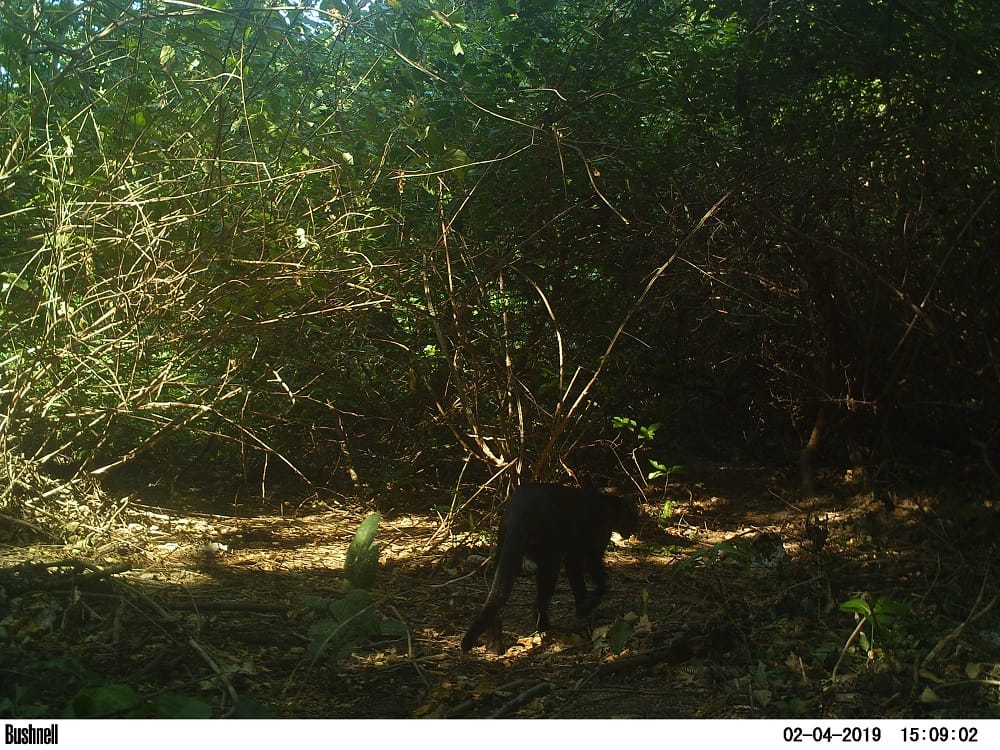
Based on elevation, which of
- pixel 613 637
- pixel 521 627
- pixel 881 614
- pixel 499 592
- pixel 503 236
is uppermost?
pixel 503 236

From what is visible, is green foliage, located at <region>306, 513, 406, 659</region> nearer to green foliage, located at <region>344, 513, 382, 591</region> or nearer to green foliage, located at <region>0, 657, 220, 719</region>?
green foliage, located at <region>344, 513, 382, 591</region>

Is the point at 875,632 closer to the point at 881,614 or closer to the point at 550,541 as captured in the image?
the point at 881,614

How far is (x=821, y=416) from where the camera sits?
22.7ft

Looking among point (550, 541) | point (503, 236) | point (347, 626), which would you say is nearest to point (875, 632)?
point (550, 541)

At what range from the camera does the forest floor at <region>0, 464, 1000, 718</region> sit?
11.8 feet

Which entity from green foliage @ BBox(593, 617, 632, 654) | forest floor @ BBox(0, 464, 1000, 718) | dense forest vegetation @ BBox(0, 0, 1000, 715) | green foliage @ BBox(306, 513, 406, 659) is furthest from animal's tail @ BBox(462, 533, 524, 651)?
dense forest vegetation @ BBox(0, 0, 1000, 715)

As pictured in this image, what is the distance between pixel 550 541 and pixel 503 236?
8.80 ft

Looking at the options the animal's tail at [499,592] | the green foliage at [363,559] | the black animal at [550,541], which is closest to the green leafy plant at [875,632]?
the black animal at [550,541]

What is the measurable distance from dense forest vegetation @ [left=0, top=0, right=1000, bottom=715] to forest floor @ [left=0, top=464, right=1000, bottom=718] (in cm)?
32

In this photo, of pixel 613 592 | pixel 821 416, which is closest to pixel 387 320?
pixel 613 592

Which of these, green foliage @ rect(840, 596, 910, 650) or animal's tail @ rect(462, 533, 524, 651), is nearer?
green foliage @ rect(840, 596, 910, 650)

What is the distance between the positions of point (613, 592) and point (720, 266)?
2.32 m

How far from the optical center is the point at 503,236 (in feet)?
21.2

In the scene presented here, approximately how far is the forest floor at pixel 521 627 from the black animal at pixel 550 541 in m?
0.20
